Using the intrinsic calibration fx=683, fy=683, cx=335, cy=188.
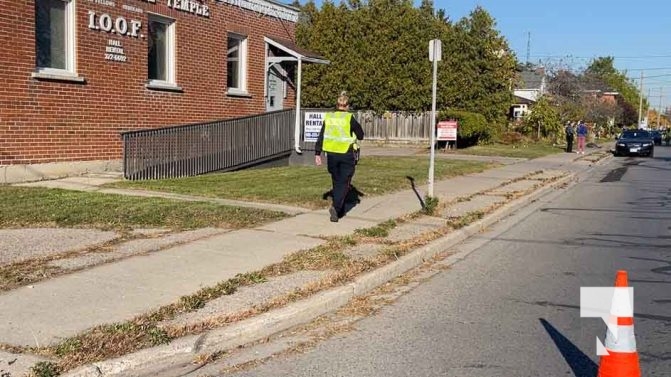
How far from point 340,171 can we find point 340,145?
1.28 feet

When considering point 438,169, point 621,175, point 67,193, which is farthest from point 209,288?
point 621,175

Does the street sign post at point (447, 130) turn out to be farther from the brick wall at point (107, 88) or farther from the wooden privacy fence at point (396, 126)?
the brick wall at point (107, 88)

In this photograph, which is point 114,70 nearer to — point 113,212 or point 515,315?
point 113,212

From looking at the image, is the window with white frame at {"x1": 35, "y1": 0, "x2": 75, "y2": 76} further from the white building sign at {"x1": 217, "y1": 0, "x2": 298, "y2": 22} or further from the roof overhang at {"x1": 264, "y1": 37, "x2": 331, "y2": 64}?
the roof overhang at {"x1": 264, "y1": 37, "x2": 331, "y2": 64}

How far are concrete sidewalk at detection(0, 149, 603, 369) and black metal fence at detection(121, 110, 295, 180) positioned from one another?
443cm

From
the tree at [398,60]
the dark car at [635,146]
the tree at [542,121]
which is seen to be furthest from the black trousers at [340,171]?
the tree at [542,121]

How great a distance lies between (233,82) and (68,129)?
6251mm

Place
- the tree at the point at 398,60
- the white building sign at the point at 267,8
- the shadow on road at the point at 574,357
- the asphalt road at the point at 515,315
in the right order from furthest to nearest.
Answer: the tree at the point at 398,60, the white building sign at the point at 267,8, the asphalt road at the point at 515,315, the shadow on road at the point at 574,357

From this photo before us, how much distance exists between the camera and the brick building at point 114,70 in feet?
41.6

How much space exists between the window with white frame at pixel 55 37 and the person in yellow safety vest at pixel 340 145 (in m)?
6.56

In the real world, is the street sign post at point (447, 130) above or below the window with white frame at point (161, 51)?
below

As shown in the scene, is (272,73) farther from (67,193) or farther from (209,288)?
(209,288)

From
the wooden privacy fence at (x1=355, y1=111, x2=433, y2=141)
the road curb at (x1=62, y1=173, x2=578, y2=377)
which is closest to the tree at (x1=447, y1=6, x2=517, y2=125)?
the wooden privacy fence at (x1=355, y1=111, x2=433, y2=141)

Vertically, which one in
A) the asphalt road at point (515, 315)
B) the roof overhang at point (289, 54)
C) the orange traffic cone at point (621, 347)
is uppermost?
the roof overhang at point (289, 54)
